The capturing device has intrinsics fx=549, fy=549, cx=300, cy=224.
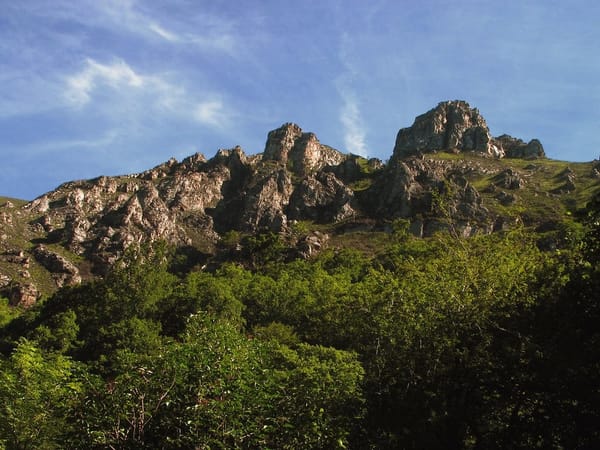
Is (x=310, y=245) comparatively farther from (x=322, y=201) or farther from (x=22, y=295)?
(x=22, y=295)

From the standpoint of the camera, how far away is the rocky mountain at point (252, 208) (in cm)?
13775

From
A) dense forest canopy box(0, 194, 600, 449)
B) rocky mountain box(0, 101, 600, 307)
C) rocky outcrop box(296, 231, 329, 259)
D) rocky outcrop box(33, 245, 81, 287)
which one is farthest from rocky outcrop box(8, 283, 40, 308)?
dense forest canopy box(0, 194, 600, 449)

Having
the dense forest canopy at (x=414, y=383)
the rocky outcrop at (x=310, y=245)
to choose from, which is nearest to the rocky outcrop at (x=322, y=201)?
the rocky outcrop at (x=310, y=245)

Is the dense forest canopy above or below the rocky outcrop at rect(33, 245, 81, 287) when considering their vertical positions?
below

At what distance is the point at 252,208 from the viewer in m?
171

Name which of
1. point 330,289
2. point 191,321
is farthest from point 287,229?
point 191,321

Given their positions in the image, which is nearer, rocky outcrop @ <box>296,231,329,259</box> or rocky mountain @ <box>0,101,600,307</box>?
rocky outcrop @ <box>296,231,329,259</box>

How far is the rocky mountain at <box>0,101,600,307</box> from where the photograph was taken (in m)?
138

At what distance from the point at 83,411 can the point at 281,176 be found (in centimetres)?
16727

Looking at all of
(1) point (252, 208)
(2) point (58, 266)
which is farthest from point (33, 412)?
(1) point (252, 208)

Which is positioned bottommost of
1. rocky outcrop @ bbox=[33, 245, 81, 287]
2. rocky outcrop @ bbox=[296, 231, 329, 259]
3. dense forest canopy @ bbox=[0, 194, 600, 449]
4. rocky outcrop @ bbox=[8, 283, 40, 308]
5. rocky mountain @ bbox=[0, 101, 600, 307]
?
dense forest canopy @ bbox=[0, 194, 600, 449]

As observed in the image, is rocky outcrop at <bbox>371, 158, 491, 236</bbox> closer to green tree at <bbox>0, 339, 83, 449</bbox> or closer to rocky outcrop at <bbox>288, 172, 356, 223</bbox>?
rocky outcrop at <bbox>288, 172, 356, 223</bbox>

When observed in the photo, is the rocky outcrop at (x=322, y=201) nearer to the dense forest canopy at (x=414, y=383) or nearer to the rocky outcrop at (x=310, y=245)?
the rocky outcrop at (x=310, y=245)

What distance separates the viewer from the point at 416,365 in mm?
18078
